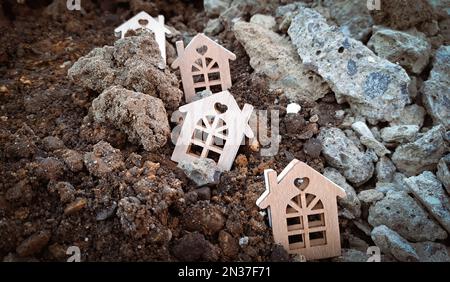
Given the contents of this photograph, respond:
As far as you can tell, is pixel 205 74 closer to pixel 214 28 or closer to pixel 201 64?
pixel 201 64

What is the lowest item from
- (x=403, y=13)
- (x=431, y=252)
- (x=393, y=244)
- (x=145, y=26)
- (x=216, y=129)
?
(x=431, y=252)

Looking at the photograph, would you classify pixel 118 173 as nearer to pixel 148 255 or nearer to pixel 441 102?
pixel 148 255

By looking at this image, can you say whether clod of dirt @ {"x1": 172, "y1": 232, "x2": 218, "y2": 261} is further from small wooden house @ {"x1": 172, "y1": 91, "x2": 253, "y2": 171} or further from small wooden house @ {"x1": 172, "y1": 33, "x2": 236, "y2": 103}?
small wooden house @ {"x1": 172, "y1": 33, "x2": 236, "y2": 103}

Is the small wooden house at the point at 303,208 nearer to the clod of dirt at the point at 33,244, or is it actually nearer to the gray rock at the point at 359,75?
the gray rock at the point at 359,75

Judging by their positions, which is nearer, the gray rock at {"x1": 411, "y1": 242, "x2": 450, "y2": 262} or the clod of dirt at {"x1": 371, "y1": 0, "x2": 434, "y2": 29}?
the gray rock at {"x1": 411, "y1": 242, "x2": 450, "y2": 262}

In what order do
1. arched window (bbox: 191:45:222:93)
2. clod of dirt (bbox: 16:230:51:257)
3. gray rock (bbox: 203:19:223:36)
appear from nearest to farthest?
clod of dirt (bbox: 16:230:51:257) → arched window (bbox: 191:45:222:93) → gray rock (bbox: 203:19:223:36)

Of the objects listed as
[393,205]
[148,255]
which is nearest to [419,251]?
[393,205]

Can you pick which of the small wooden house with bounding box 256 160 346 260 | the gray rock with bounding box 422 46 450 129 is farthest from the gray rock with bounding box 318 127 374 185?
the gray rock with bounding box 422 46 450 129

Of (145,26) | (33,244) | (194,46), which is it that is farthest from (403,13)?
(33,244)
